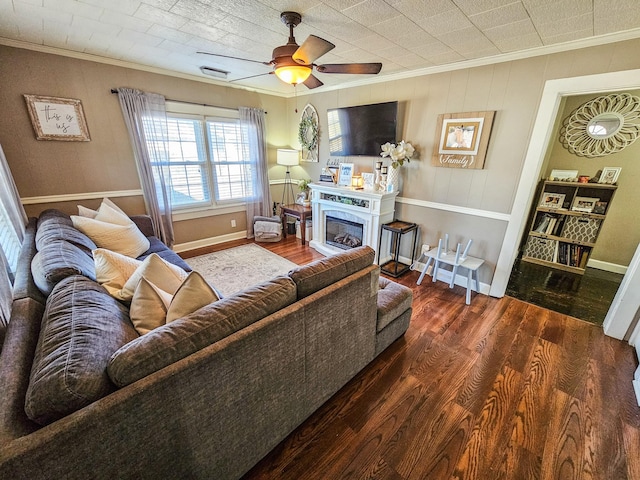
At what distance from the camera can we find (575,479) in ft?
4.19

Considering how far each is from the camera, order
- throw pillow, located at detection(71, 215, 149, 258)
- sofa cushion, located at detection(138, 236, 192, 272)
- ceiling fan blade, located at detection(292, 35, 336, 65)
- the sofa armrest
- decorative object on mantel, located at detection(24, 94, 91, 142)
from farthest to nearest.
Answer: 1. the sofa armrest
2. decorative object on mantel, located at detection(24, 94, 91, 142)
3. sofa cushion, located at detection(138, 236, 192, 272)
4. throw pillow, located at detection(71, 215, 149, 258)
5. ceiling fan blade, located at detection(292, 35, 336, 65)

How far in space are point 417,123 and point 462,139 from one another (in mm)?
568

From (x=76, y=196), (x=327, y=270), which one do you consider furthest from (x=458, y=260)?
(x=76, y=196)

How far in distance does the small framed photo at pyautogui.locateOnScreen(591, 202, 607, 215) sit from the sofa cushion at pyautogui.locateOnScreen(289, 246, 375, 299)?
3.48 m

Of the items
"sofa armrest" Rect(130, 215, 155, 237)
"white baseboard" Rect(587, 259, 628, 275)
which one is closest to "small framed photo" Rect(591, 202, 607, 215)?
"white baseboard" Rect(587, 259, 628, 275)

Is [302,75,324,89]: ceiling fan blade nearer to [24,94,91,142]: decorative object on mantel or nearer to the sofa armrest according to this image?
the sofa armrest

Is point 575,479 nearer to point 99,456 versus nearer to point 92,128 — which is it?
point 99,456

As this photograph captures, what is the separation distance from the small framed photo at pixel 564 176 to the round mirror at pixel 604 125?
0.46 meters

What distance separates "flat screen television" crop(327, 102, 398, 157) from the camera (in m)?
3.24

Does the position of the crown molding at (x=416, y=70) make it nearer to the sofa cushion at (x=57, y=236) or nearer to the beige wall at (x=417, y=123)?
the beige wall at (x=417, y=123)

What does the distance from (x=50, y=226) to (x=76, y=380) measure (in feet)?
6.37

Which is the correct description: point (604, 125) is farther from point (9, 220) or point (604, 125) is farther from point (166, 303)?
Answer: point (9, 220)

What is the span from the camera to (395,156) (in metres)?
3.17

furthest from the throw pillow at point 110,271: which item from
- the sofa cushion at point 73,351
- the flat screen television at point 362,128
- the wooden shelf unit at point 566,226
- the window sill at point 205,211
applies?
the wooden shelf unit at point 566,226
